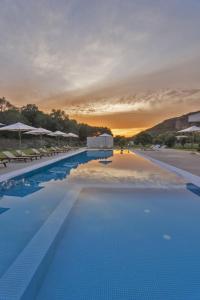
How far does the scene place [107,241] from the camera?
3.41m

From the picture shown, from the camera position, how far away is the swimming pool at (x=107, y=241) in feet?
7.69

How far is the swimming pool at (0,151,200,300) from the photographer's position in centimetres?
234

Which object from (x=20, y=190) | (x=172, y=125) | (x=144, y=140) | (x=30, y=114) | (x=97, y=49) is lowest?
(x=20, y=190)

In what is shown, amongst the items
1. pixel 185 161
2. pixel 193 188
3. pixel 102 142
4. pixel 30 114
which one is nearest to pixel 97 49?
pixel 185 161

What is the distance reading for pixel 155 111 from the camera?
20734 millimetres

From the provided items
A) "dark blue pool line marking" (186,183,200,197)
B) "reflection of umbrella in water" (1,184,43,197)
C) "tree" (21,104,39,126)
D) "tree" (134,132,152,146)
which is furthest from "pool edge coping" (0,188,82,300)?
"tree" (21,104,39,126)

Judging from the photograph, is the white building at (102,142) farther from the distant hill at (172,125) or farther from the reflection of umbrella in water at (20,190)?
the distant hill at (172,125)

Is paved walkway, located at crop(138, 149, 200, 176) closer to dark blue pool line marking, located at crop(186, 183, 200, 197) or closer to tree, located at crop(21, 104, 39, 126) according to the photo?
dark blue pool line marking, located at crop(186, 183, 200, 197)

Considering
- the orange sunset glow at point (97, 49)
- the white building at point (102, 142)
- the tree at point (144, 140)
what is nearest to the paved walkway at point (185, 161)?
the orange sunset glow at point (97, 49)

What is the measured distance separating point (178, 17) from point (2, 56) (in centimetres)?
758

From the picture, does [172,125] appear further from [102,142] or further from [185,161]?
[185,161]

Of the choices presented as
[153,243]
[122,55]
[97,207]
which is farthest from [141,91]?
[153,243]

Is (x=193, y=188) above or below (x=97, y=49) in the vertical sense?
below

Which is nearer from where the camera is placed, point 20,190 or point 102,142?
point 20,190
